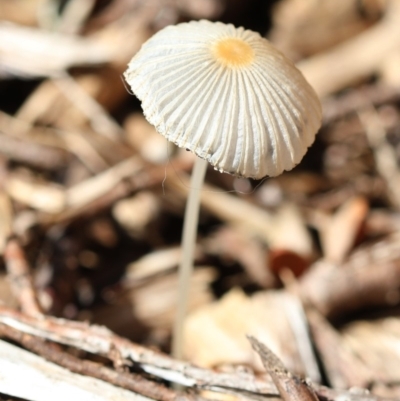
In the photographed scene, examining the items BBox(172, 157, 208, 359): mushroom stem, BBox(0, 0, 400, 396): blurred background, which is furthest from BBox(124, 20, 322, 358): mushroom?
BBox(0, 0, 400, 396): blurred background

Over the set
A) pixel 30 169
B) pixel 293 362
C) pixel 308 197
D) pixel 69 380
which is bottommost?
pixel 69 380

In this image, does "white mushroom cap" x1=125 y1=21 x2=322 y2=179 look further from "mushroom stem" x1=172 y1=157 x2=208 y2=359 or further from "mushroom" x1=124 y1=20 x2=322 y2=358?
"mushroom stem" x1=172 y1=157 x2=208 y2=359

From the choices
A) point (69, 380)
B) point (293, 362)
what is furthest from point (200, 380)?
point (293, 362)

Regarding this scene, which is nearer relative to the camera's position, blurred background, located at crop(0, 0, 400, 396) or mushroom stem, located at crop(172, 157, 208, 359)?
mushroom stem, located at crop(172, 157, 208, 359)

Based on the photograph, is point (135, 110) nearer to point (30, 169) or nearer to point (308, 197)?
point (30, 169)

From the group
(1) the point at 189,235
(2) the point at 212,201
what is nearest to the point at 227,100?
(1) the point at 189,235

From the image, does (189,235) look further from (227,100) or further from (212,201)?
(212,201)
